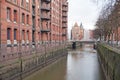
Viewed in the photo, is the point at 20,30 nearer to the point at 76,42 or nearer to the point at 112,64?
the point at 112,64

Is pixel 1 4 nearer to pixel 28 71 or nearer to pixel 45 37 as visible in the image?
pixel 28 71

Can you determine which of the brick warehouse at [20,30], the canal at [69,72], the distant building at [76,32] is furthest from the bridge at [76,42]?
the distant building at [76,32]

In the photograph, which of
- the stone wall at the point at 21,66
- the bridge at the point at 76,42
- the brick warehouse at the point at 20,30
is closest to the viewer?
the stone wall at the point at 21,66

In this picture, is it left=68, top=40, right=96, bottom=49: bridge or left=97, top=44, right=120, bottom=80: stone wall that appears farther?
left=68, top=40, right=96, bottom=49: bridge

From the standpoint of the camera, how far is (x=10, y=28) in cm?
3191

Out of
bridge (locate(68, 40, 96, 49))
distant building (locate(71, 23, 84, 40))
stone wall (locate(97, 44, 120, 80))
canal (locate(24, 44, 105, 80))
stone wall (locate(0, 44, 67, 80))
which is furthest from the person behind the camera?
distant building (locate(71, 23, 84, 40))

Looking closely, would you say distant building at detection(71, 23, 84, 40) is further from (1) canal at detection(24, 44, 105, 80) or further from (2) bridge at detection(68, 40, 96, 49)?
(1) canal at detection(24, 44, 105, 80)

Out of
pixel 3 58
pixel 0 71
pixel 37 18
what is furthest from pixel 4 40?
→ pixel 37 18

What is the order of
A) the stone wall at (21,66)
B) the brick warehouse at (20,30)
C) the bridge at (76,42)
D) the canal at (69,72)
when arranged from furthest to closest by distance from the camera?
1. the bridge at (76,42)
2. the canal at (69,72)
3. the brick warehouse at (20,30)
4. the stone wall at (21,66)

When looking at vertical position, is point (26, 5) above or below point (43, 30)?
above

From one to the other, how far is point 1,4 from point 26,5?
34.7 ft

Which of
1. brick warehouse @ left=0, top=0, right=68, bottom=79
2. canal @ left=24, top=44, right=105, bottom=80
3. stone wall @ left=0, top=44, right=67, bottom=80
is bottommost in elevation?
canal @ left=24, top=44, right=105, bottom=80

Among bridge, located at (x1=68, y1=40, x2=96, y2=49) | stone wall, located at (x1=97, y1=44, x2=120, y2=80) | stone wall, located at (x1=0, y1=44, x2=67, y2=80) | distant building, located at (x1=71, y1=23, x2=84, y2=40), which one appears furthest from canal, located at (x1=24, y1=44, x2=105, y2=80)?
distant building, located at (x1=71, y1=23, x2=84, y2=40)

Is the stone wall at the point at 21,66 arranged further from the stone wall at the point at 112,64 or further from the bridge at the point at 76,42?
the bridge at the point at 76,42
